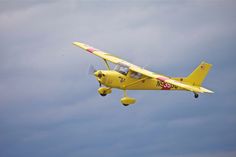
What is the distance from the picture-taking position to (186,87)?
5741 cm

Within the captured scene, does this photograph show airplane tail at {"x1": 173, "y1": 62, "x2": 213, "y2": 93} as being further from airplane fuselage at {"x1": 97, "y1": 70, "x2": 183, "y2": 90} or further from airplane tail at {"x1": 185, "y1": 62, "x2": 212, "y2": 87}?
airplane fuselage at {"x1": 97, "y1": 70, "x2": 183, "y2": 90}

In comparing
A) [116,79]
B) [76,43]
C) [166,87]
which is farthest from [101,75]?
[76,43]

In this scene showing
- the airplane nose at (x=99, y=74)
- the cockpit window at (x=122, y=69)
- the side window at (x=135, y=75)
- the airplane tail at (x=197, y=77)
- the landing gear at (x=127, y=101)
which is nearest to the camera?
the landing gear at (x=127, y=101)

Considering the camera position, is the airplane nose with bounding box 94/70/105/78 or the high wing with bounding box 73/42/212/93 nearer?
the high wing with bounding box 73/42/212/93

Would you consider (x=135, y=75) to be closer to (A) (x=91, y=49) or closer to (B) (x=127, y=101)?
(B) (x=127, y=101)

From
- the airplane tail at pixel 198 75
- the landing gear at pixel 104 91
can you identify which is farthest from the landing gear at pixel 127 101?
the airplane tail at pixel 198 75

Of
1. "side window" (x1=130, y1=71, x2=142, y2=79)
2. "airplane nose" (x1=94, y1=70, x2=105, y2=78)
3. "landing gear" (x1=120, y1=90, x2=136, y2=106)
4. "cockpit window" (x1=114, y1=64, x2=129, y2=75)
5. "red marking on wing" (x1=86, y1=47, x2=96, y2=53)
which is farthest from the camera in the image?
"red marking on wing" (x1=86, y1=47, x2=96, y2=53)

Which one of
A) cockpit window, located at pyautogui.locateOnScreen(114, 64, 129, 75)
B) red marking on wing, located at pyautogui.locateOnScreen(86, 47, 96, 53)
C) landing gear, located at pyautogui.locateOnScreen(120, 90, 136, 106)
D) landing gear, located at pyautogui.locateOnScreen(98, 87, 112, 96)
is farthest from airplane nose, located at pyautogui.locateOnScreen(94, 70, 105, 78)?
red marking on wing, located at pyautogui.locateOnScreen(86, 47, 96, 53)

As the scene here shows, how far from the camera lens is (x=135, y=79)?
204 ft

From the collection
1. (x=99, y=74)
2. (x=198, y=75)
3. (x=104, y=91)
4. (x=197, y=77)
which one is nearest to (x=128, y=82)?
(x=104, y=91)

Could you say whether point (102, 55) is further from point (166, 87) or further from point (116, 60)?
point (166, 87)

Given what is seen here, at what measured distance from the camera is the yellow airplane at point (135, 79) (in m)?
60.9

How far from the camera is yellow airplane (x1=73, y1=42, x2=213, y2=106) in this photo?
6094cm

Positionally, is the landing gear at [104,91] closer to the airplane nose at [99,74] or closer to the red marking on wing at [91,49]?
the airplane nose at [99,74]
